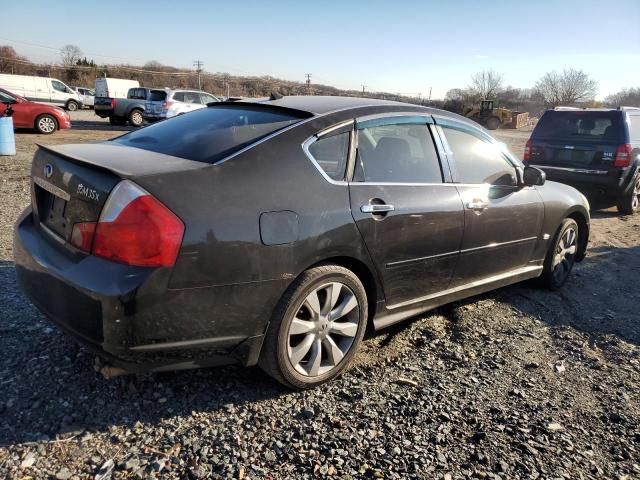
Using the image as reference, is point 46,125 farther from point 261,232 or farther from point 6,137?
point 261,232

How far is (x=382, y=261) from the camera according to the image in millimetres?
3066

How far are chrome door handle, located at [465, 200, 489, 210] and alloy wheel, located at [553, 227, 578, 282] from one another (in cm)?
145

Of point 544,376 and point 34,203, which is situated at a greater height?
point 34,203

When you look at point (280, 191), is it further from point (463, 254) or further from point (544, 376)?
point (544, 376)

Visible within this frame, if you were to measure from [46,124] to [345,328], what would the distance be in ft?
55.3

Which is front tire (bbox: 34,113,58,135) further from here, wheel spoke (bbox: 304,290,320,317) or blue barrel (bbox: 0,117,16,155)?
wheel spoke (bbox: 304,290,320,317)

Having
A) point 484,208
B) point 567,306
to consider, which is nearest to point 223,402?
point 484,208

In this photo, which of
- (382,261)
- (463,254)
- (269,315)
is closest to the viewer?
(269,315)

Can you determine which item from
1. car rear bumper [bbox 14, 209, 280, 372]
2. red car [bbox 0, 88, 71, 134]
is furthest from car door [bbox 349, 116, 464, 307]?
red car [bbox 0, 88, 71, 134]

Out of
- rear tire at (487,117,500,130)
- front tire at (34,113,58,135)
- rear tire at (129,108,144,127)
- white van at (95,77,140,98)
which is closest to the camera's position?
front tire at (34,113,58,135)

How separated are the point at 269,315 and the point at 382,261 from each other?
32.9 inches

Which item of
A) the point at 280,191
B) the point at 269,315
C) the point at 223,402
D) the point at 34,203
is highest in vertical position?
the point at 280,191

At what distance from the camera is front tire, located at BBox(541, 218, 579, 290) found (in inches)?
185

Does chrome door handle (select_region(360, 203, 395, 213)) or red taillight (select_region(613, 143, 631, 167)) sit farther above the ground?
red taillight (select_region(613, 143, 631, 167))
